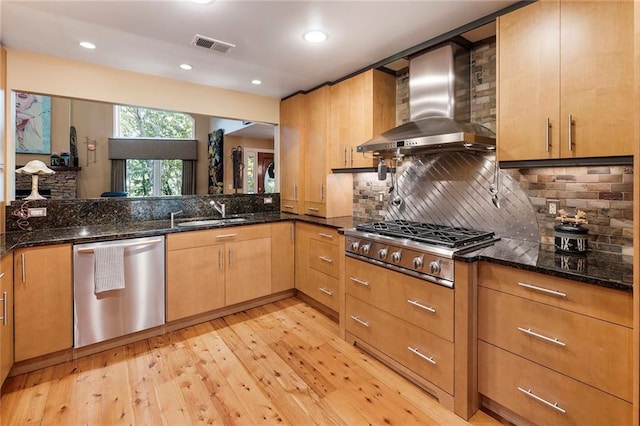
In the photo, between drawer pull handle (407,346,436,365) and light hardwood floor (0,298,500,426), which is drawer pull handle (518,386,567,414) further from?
drawer pull handle (407,346,436,365)

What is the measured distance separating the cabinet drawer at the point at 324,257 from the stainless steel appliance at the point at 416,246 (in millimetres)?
425

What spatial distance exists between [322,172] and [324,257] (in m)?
0.94

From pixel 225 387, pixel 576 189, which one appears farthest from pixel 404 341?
pixel 576 189

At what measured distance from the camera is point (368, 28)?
2.18 m

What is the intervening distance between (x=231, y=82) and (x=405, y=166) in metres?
2.01

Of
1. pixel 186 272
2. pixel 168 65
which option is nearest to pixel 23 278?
pixel 186 272

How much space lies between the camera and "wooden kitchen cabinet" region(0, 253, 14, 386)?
1834mm

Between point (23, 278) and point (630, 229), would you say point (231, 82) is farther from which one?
point (630, 229)

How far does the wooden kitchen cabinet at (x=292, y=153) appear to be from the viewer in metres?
3.66

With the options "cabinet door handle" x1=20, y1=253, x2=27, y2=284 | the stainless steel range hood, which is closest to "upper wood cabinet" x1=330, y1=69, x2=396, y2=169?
the stainless steel range hood

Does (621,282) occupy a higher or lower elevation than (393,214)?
lower

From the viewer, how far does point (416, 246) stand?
1968 mm

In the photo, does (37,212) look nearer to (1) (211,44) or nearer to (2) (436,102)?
(1) (211,44)

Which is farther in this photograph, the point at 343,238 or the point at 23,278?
the point at 343,238
